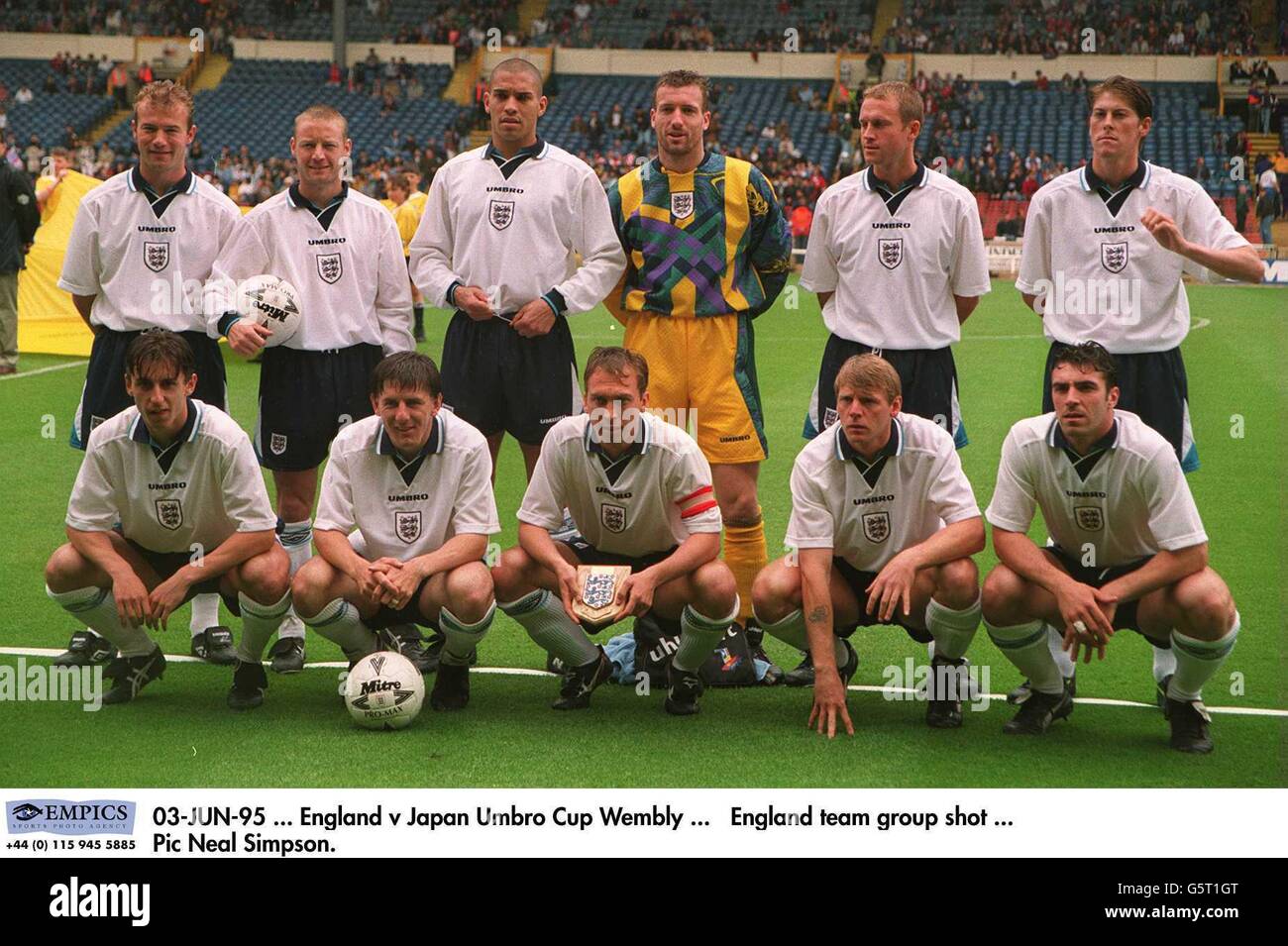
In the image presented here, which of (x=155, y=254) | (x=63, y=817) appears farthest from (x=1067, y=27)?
(x=63, y=817)

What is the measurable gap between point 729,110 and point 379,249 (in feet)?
115

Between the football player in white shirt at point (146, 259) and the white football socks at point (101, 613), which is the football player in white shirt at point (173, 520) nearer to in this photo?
the white football socks at point (101, 613)

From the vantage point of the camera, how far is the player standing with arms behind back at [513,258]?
5.72 m

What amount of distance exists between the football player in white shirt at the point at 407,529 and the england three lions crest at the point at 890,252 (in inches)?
65.0

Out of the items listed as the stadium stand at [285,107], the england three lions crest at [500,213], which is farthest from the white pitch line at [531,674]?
the stadium stand at [285,107]

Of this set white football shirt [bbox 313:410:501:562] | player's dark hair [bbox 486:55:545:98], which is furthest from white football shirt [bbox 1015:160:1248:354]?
white football shirt [bbox 313:410:501:562]

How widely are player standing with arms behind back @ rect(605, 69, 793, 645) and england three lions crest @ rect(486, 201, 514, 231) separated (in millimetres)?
402

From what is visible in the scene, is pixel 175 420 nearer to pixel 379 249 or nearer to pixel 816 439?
pixel 379 249

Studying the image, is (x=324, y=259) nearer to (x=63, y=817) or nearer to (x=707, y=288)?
(x=707, y=288)

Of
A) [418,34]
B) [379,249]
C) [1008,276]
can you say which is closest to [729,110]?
[418,34]

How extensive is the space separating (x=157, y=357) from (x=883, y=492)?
242 centimetres

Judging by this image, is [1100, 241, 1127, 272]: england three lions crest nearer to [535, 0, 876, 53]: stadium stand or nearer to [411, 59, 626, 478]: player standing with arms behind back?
[411, 59, 626, 478]: player standing with arms behind back

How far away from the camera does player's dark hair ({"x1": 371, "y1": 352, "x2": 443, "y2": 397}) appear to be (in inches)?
193

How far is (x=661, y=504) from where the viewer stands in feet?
16.6
